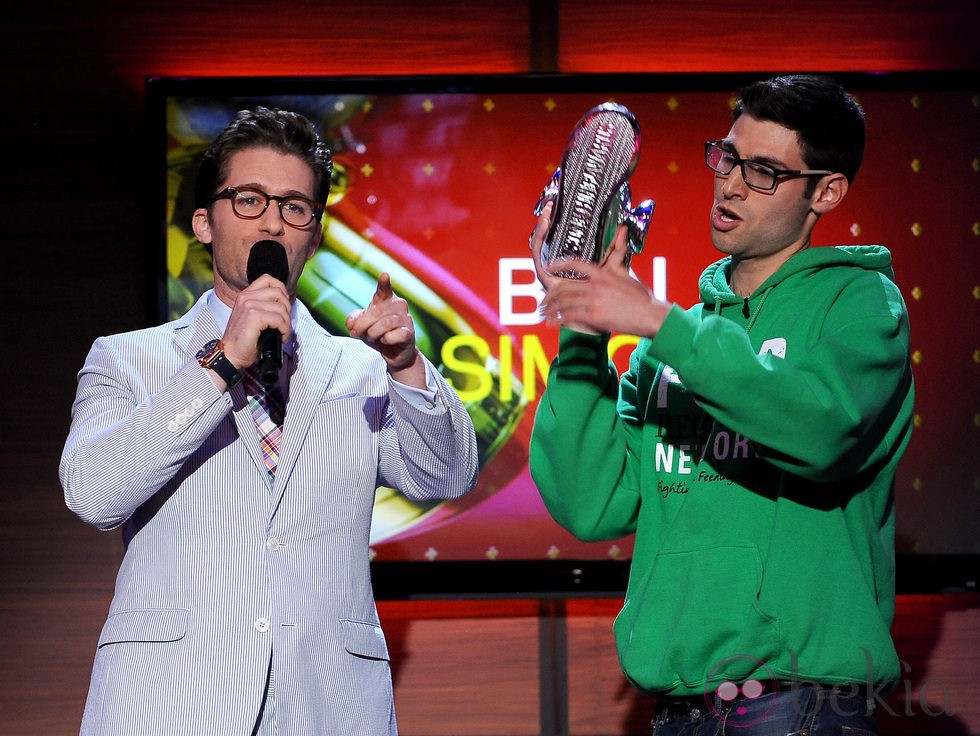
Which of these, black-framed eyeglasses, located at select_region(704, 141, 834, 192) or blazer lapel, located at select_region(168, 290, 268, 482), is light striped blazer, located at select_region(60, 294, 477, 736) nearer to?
blazer lapel, located at select_region(168, 290, 268, 482)

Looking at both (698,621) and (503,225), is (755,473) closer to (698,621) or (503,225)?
(698,621)

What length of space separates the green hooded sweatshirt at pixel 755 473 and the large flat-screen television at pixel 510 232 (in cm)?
123

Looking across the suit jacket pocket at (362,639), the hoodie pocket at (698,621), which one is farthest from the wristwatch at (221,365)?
the hoodie pocket at (698,621)

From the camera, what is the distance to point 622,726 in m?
3.04

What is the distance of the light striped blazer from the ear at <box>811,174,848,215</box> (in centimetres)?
68

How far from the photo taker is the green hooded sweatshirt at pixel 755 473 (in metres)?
1.45

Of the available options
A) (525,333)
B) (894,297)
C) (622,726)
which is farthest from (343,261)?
(894,297)

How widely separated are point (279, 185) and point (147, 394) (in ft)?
1.42

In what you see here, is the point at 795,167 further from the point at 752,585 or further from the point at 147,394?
the point at 147,394

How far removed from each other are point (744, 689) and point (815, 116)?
33.9 inches

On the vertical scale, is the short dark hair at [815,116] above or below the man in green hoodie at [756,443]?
above

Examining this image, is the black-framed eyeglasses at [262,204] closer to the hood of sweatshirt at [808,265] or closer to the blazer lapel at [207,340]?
the blazer lapel at [207,340]

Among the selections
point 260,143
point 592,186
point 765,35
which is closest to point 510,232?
point 765,35

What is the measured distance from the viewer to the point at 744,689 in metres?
1.52
